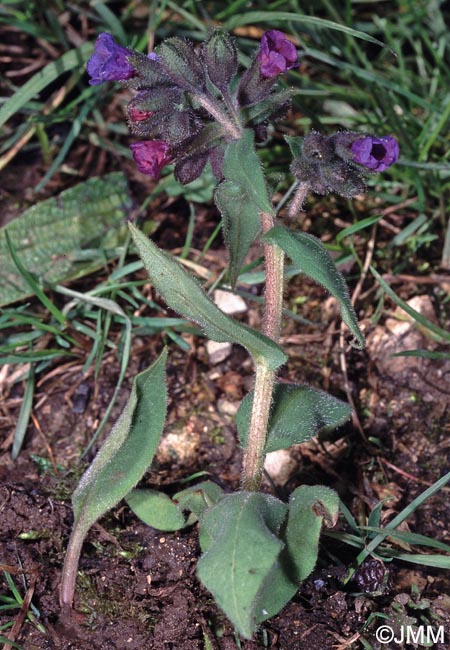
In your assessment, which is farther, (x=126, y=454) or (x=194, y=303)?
(x=126, y=454)

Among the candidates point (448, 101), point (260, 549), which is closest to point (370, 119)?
Answer: point (448, 101)

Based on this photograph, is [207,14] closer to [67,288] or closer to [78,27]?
[78,27]

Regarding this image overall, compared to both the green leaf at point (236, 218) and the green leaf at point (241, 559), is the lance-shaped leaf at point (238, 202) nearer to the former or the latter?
the green leaf at point (236, 218)

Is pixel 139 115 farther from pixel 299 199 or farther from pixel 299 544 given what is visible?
pixel 299 544

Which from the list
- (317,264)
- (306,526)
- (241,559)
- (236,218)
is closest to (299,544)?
(306,526)

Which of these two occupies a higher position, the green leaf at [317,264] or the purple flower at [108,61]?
the purple flower at [108,61]

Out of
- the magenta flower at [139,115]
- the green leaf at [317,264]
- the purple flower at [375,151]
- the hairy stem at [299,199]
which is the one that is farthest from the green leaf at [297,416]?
the magenta flower at [139,115]
